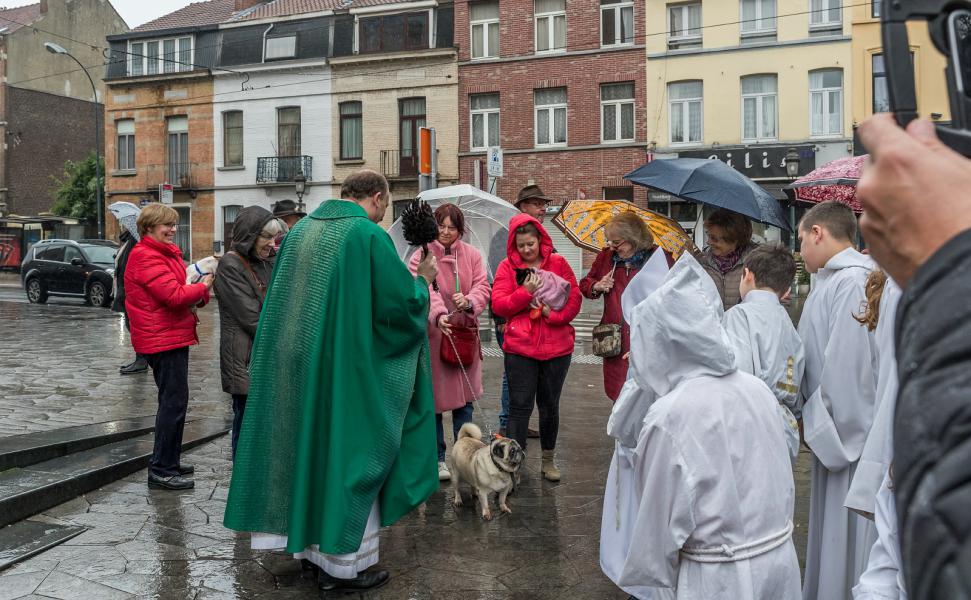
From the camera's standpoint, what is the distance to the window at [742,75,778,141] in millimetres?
25750

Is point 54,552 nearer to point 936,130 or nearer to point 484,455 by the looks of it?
point 484,455

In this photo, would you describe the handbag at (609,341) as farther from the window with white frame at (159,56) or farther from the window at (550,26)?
the window with white frame at (159,56)

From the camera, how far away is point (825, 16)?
24922 mm

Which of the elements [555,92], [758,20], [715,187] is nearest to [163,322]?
[715,187]

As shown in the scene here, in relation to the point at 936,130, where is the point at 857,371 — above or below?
below

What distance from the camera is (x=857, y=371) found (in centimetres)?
353

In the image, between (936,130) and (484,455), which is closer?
(936,130)

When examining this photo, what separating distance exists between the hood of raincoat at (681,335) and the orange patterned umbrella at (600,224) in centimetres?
381

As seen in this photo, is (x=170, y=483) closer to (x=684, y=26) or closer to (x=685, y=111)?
(x=685, y=111)

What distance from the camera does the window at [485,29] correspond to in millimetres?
29188

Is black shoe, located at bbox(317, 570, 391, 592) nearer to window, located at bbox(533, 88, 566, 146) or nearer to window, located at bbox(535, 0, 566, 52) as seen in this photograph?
window, located at bbox(533, 88, 566, 146)

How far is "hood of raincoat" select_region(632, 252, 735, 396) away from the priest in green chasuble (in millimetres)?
1714

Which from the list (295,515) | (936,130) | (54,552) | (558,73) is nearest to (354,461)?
(295,515)

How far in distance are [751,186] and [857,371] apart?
2.94m
